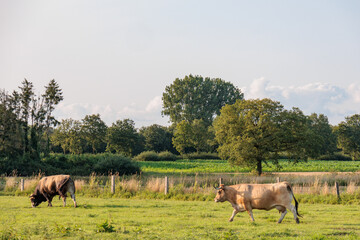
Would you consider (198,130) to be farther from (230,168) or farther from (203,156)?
(230,168)

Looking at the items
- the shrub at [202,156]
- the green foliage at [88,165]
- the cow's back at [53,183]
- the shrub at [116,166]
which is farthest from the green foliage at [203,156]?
the cow's back at [53,183]

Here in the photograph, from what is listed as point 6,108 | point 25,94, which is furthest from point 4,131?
point 25,94

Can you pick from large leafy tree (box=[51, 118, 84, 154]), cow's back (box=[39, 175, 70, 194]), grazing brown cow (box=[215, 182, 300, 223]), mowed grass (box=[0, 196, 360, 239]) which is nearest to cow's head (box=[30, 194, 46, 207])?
cow's back (box=[39, 175, 70, 194])

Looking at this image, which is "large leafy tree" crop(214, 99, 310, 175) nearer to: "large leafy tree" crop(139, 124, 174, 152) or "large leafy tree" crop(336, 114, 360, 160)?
"large leafy tree" crop(139, 124, 174, 152)

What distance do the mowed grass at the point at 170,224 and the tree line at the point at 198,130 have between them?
21759 millimetres

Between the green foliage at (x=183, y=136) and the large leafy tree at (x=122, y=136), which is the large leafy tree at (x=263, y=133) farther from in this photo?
the green foliage at (x=183, y=136)

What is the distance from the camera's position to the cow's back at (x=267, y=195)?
13.8m

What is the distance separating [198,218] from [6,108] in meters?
50.4

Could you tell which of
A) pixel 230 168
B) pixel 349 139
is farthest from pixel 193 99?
pixel 230 168

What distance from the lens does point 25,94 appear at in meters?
67.9

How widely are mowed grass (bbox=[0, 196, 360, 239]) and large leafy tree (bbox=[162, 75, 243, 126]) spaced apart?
97854 mm

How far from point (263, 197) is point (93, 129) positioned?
251ft

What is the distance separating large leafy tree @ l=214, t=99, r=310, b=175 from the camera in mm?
39844

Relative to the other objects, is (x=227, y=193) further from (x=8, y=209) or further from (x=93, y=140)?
(x=93, y=140)
